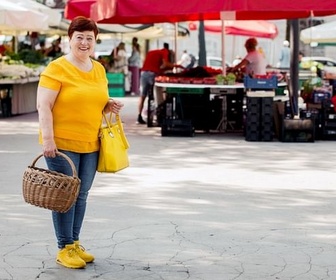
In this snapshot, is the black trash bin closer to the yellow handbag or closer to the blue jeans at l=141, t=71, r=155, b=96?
the blue jeans at l=141, t=71, r=155, b=96

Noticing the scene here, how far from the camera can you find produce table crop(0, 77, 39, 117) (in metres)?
20.6

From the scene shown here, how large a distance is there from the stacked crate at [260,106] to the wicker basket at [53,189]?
30.4 feet

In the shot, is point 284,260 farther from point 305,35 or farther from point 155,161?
point 305,35

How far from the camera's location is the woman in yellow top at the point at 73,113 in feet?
21.1

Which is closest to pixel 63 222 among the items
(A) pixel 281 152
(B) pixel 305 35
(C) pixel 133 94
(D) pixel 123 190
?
(D) pixel 123 190

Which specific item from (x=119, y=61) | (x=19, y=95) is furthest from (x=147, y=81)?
(x=119, y=61)

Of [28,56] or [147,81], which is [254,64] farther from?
[28,56]

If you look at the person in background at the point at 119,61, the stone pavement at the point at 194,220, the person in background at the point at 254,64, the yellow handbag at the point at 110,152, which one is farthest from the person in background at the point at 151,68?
the yellow handbag at the point at 110,152

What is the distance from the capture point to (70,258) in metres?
6.61

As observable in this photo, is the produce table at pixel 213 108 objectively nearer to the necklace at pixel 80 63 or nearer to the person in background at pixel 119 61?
the necklace at pixel 80 63

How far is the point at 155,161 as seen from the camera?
505 inches

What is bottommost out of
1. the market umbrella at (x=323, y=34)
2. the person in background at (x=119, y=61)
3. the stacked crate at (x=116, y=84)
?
the stacked crate at (x=116, y=84)

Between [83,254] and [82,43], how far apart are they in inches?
58.5

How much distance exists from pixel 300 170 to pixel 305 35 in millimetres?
12492
